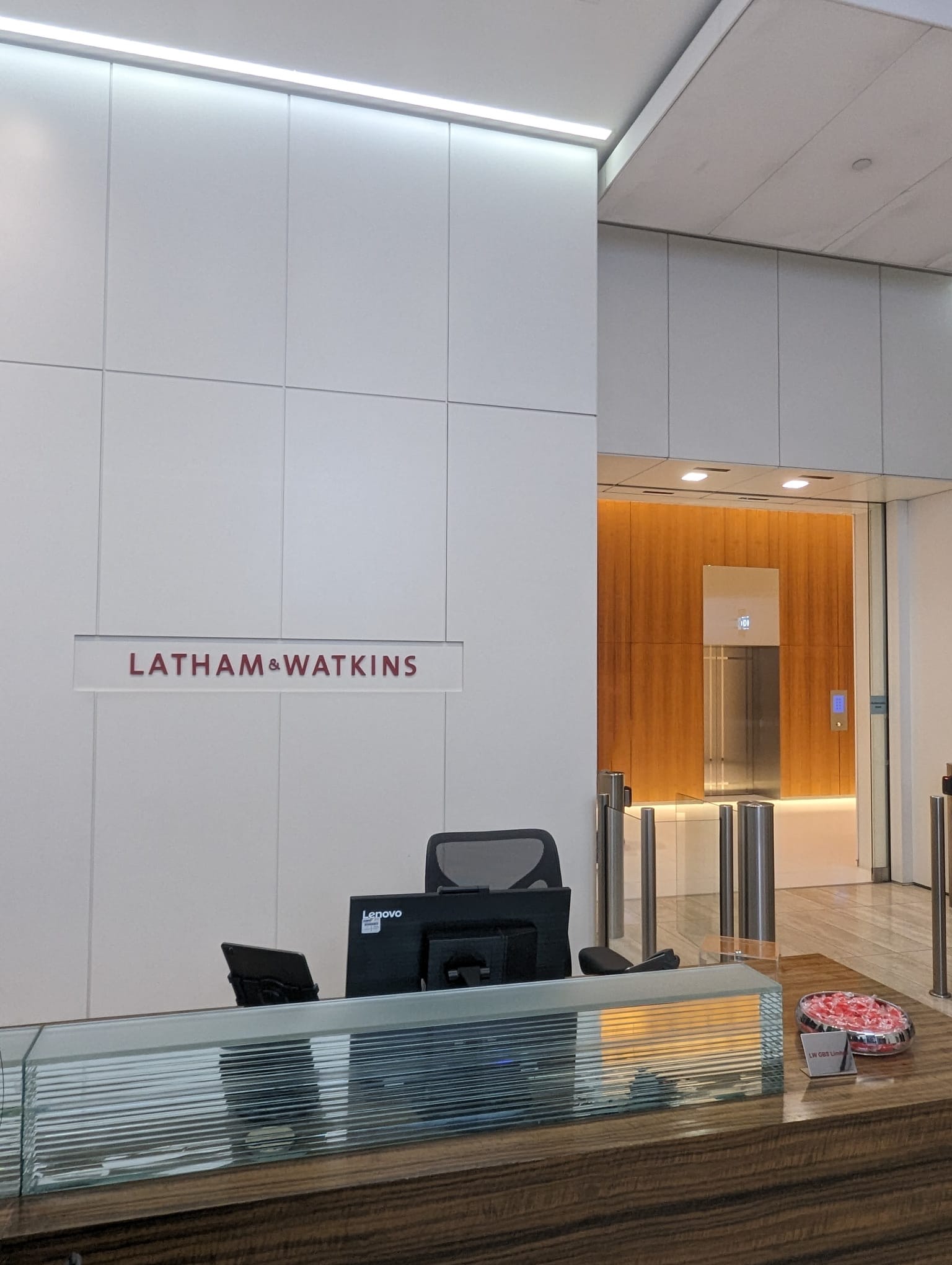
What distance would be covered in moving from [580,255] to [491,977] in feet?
12.8

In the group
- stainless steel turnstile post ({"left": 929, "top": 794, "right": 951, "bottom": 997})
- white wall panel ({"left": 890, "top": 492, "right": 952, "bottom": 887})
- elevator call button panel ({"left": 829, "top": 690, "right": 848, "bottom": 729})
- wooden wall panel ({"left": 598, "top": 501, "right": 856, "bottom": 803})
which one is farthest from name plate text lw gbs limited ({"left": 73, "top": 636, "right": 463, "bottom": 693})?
A: elevator call button panel ({"left": 829, "top": 690, "right": 848, "bottom": 729})

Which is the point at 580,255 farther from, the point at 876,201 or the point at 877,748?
the point at 877,748

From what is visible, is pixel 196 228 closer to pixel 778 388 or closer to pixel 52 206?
pixel 52 206

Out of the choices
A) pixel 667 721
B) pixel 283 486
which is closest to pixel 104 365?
pixel 283 486

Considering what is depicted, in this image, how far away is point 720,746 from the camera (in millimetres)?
9555

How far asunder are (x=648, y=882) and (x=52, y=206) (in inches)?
167

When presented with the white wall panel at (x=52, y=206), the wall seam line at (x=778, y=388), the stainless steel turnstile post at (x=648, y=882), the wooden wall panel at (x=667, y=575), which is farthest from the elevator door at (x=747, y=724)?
the white wall panel at (x=52, y=206)

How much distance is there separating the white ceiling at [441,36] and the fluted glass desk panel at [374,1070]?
→ 396 centimetres

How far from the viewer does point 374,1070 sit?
1503 mm

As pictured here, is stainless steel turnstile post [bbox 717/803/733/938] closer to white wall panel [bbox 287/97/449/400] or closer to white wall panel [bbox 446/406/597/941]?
white wall panel [bbox 446/406/597/941]

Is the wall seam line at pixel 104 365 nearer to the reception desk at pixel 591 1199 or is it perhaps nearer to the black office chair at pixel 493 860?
the black office chair at pixel 493 860

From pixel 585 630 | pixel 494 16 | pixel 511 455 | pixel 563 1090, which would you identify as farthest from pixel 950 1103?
pixel 494 16

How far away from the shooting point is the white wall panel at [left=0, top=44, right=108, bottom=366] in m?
4.00

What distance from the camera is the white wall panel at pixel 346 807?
4.25m
